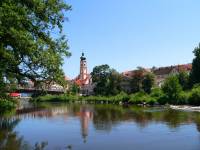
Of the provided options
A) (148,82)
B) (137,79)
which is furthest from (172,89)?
(137,79)

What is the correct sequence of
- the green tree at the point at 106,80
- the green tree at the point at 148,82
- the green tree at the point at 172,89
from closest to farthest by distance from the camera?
the green tree at the point at 172,89 < the green tree at the point at 148,82 < the green tree at the point at 106,80

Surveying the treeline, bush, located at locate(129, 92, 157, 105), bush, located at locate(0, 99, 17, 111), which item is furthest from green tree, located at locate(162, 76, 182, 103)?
bush, located at locate(0, 99, 17, 111)

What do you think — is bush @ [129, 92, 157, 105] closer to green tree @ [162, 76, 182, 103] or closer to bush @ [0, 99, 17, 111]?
green tree @ [162, 76, 182, 103]

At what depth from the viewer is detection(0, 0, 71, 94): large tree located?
20.1 meters

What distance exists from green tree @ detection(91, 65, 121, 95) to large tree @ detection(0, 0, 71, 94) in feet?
349

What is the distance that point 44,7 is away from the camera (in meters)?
22.8

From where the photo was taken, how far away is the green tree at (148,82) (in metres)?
114

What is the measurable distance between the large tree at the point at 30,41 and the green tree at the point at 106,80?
10634cm

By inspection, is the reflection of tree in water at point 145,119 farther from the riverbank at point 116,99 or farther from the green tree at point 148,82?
the green tree at point 148,82

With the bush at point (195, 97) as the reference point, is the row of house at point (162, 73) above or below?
above

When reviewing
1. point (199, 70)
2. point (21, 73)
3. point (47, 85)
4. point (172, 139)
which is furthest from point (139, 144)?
point (199, 70)

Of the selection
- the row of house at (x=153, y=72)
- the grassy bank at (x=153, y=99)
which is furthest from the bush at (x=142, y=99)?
the row of house at (x=153, y=72)

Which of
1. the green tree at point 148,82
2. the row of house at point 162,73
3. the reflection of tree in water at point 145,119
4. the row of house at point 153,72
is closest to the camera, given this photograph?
the reflection of tree in water at point 145,119

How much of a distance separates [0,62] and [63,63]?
3.96 meters
